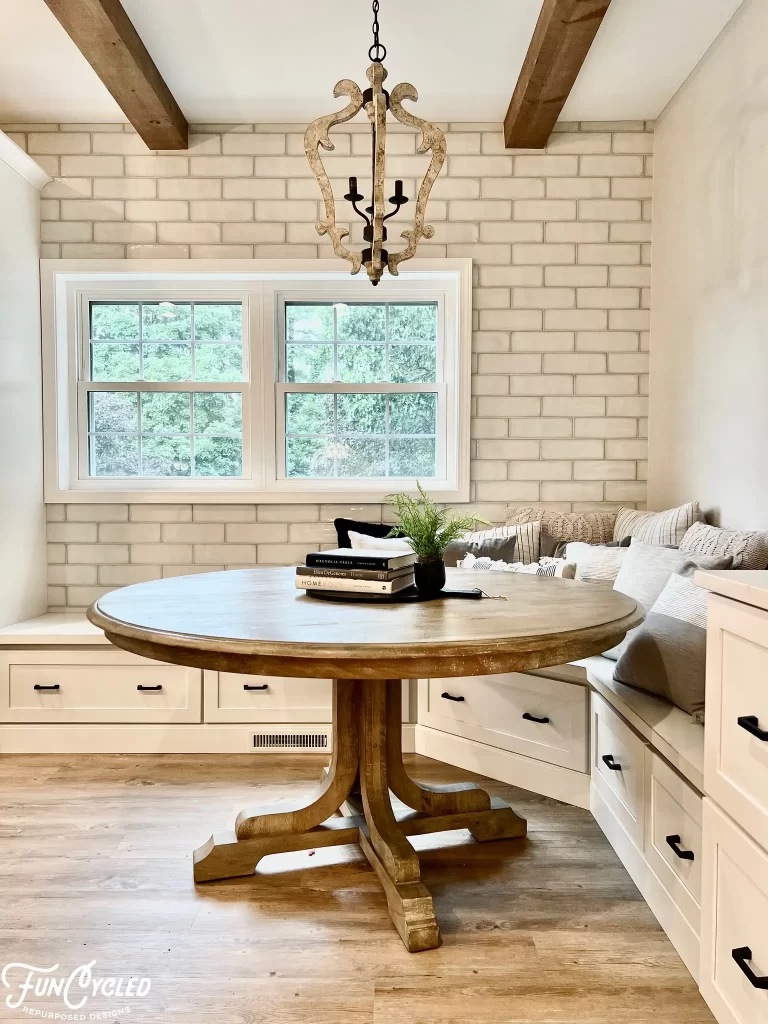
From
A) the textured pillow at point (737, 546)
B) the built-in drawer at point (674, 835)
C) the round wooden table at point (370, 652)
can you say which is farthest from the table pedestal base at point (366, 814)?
the textured pillow at point (737, 546)

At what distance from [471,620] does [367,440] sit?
2247 mm

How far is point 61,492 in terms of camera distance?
3.79 metres

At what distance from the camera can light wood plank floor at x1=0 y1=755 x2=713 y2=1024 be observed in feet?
5.34

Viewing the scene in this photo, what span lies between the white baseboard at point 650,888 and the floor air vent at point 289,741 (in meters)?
1.16

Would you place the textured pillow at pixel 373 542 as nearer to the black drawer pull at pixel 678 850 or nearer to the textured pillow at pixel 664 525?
the textured pillow at pixel 664 525

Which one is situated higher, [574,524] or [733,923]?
[574,524]

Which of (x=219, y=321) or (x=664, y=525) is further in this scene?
(x=219, y=321)

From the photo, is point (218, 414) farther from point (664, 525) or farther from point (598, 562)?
point (664, 525)

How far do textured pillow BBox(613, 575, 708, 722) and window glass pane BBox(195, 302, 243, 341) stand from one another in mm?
2589

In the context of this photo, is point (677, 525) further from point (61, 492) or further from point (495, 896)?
point (61, 492)

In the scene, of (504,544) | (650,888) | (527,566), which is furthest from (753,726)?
(504,544)

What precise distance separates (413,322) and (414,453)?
2.21 feet

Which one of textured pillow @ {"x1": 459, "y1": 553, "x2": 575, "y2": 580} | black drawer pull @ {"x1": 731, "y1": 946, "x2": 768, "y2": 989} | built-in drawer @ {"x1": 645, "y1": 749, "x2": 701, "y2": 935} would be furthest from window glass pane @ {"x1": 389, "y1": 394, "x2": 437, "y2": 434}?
black drawer pull @ {"x1": 731, "y1": 946, "x2": 768, "y2": 989}

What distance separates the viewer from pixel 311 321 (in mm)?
3943
